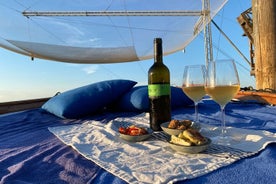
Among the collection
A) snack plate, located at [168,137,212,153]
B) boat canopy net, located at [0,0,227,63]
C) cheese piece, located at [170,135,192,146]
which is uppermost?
boat canopy net, located at [0,0,227,63]

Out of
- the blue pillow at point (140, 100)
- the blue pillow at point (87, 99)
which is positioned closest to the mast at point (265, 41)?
the blue pillow at point (140, 100)

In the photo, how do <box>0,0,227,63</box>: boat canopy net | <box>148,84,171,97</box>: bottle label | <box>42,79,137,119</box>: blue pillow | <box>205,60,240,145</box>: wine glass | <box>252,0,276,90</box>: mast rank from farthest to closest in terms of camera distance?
<box>0,0,227,63</box>: boat canopy net
<box>252,0,276,90</box>: mast
<box>42,79,137,119</box>: blue pillow
<box>148,84,171,97</box>: bottle label
<box>205,60,240,145</box>: wine glass

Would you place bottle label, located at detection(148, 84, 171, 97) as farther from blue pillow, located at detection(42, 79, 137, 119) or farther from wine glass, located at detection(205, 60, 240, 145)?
blue pillow, located at detection(42, 79, 137, 119)

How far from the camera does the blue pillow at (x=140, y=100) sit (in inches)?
46.8

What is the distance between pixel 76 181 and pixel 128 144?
0.64 ft

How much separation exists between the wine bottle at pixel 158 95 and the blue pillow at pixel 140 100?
0.49 metres

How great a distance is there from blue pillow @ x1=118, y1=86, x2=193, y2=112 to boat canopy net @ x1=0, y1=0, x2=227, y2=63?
3.16m


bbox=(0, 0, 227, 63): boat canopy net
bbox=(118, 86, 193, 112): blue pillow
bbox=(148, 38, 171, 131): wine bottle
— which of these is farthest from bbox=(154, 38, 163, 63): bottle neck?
bbox=(0, 0, 227, 63): boat canopy net

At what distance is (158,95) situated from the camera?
67cm

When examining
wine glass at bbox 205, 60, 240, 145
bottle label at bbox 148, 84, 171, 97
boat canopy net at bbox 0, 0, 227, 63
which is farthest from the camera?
boat canopy net at bbox 0, 0, 227, 63

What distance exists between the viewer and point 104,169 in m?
0.44

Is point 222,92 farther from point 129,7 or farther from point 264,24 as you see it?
point 129,7

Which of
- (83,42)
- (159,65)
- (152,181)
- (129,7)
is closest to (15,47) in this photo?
(83,42)

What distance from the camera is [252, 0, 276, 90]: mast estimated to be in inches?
74.0
